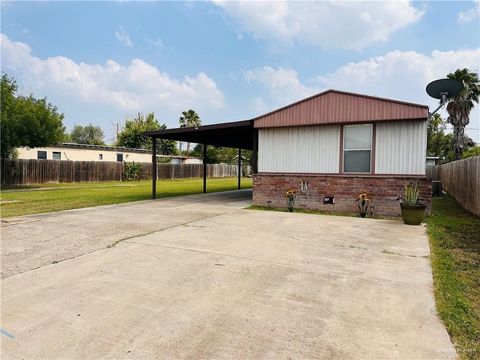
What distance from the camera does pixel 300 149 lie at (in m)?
11.1

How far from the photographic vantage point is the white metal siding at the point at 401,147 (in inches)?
366

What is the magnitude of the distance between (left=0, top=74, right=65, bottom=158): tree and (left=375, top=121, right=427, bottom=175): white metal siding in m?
18.2

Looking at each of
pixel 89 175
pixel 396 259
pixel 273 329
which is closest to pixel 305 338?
pixel 273 329

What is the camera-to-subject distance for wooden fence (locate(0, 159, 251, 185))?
71.5 ft

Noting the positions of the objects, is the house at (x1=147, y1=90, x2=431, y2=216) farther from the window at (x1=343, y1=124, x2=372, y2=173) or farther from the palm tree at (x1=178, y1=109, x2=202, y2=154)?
the palm tree at (x1=178, y1=109, x2=202, y2=154)

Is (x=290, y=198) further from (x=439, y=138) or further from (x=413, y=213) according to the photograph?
(x=439, y=138)

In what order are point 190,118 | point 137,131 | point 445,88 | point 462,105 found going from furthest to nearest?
1. point 190,118
2. point 137,131
3. point 462,105
4. point 445,88

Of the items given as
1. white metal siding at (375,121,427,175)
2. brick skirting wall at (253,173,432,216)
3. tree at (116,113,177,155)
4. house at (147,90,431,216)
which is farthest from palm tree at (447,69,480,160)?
tree at (116,113,177,155)

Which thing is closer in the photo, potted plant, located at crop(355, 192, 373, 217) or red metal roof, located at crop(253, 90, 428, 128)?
red metal roof, located at crop(253, 90, 428, 128)

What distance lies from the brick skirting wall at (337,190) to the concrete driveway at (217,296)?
3030 mm

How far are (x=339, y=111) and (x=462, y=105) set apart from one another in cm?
2299

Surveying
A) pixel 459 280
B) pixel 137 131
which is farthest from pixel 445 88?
pixel 137 131

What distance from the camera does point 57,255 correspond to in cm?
510

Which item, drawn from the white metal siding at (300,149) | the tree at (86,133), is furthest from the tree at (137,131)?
the white metal siding at (300,149)
